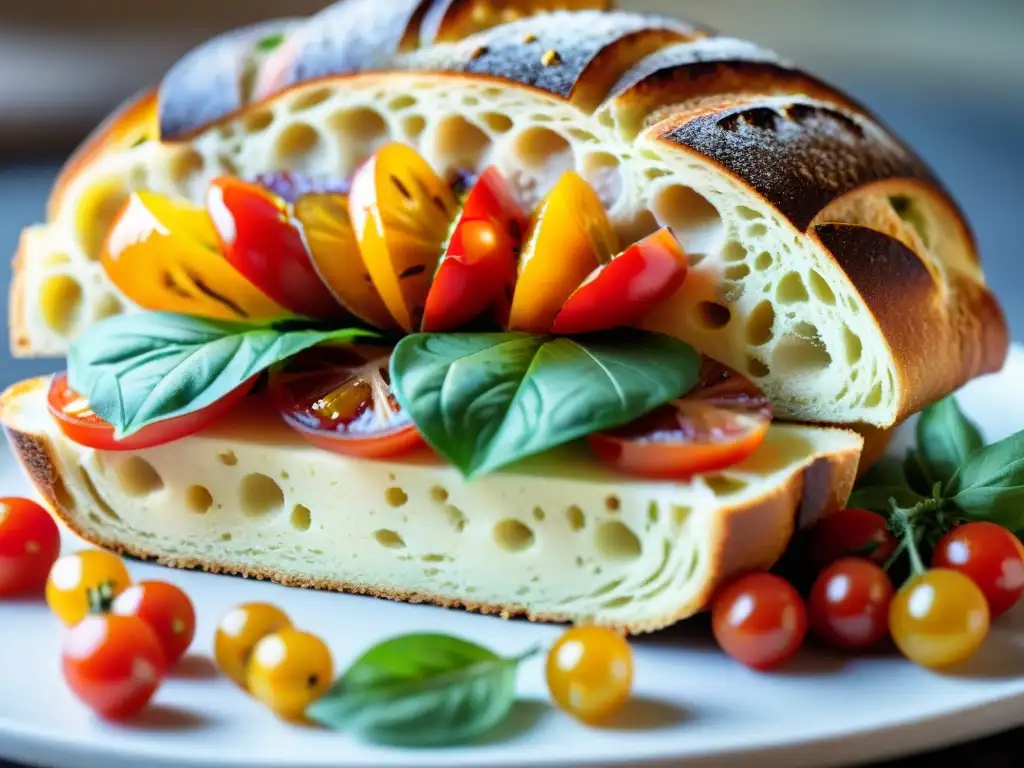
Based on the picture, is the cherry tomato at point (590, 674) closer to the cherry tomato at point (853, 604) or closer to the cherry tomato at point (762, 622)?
the cherry tomato at point (762, 622)

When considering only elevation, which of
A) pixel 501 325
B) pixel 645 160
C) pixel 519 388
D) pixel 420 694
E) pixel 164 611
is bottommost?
pixel 164 611

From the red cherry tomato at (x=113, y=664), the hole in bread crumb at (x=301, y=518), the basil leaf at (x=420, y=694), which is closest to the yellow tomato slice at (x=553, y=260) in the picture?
the hole in bread crumb at (x=301, y=518)

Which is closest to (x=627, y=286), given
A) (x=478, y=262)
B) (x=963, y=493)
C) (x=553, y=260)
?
(x=553, y=260)

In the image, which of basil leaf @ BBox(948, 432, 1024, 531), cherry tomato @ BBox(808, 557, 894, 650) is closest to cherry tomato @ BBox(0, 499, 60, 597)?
cherry tomato @ BBox(808, 557, 894, 650)

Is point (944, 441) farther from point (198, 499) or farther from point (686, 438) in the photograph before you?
point (198, 499)

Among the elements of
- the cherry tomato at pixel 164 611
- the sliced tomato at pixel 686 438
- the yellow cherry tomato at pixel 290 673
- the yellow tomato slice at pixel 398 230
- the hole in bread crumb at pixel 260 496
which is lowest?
the hole in bread crumb at pixel 260 496

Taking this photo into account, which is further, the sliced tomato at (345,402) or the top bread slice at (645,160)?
the top bread slice at (645,160)

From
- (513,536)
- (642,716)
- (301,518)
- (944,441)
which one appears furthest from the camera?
(944,441)
